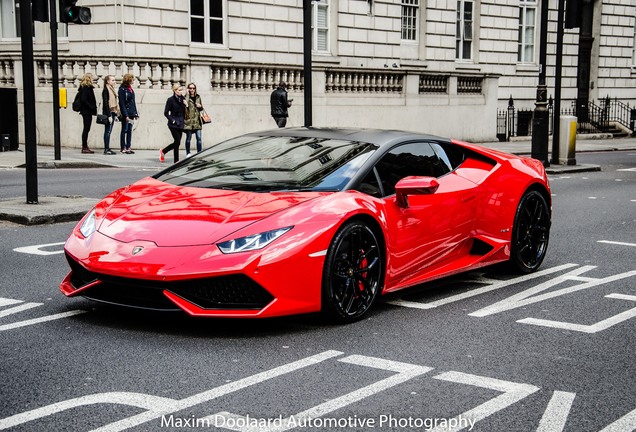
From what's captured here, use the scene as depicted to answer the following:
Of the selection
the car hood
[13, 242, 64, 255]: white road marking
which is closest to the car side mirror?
the car hood

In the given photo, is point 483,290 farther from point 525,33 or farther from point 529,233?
point 525,33

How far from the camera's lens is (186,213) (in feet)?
20.2

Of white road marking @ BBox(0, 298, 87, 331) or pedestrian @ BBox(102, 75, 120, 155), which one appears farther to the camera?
pedestrian @ BBox(102, 75, 120, 155)

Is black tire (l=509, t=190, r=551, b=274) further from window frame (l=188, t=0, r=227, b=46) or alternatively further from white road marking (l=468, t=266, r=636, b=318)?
window frame (l=188, t=0, r=227, b=46)

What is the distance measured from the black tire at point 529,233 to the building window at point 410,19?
2519 centimetres

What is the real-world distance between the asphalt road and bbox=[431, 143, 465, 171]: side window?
0.97 meters

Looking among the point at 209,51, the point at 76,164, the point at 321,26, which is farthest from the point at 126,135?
the point at 321,26

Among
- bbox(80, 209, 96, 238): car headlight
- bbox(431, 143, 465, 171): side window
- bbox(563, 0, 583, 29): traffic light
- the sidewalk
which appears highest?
bbox(563, 0, 583, 29): traffic light

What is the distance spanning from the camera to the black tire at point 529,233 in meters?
8.12

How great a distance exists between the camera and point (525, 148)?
2995cm

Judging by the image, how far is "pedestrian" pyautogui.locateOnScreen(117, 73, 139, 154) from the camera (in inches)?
863

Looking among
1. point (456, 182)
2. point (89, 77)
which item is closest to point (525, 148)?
point (89, 77)

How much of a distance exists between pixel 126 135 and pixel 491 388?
1904 centimetres

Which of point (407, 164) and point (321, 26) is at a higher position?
point (321, 26)
